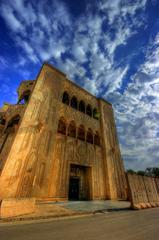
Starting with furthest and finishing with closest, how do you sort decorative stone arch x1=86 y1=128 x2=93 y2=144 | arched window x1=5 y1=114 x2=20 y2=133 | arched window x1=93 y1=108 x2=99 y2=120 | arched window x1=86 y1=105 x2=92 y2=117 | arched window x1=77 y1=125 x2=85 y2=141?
arched window x1=93 y1=108 x2=99 y2=120
arched window x1=86 y1=105 x2=92 y2=117
decorative stone arch x1=86 y1=128 x2=93 y2=144
arched window x1=77 y1=125 x2=85 y2=141
arched window x1=5 y1=114 x2=20 y2=133

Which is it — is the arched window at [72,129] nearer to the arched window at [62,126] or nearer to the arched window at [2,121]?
the arched window at [62,126]

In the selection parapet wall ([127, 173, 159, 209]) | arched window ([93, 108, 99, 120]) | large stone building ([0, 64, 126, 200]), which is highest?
arched window ([93, 108, 99, 120])

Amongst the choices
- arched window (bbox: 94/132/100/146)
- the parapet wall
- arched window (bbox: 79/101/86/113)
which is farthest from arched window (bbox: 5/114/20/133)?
the parapet wall

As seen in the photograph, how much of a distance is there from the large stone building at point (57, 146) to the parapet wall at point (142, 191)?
10.8 feet

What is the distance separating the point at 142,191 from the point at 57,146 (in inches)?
287

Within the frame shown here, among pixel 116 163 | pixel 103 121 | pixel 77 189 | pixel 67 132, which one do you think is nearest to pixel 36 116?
pixel 67 132

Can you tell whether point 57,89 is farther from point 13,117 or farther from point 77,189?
point 77,189

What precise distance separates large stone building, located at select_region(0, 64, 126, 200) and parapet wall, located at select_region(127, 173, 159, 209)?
330 cm

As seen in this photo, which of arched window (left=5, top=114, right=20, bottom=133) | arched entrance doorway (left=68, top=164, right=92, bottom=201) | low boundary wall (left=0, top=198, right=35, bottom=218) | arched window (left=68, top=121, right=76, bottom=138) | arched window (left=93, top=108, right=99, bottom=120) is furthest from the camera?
arched window (left=93, top=108, right=99, bottom=120)

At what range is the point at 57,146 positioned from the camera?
448 inches

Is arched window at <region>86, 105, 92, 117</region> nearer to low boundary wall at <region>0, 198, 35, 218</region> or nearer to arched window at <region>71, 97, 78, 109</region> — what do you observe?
arched window at <region>71, 97, 78, 109</region>

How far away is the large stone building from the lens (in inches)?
342

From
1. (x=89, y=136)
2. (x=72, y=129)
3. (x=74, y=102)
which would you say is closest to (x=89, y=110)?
(x=74, y=102)

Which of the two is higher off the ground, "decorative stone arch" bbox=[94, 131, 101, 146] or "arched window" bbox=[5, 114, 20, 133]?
"decorative stone arch" bbox=[94, 131, 101, 146]
